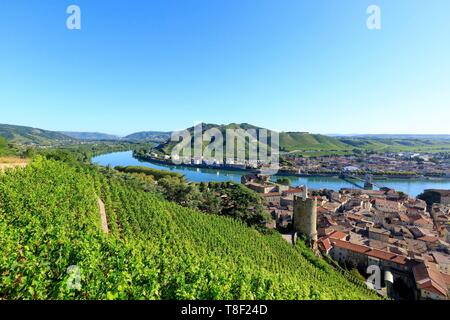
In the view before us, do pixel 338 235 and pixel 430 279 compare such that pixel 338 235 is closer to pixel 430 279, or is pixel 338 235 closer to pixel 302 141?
pixel 430 279

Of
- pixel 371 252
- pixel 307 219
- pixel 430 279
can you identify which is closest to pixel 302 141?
pixel 371 252

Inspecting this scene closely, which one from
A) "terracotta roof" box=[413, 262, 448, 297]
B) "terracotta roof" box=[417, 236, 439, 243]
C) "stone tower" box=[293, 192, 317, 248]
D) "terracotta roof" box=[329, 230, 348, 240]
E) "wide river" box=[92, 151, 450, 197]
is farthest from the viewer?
"wide river" box=[92, 151, 450, 197]

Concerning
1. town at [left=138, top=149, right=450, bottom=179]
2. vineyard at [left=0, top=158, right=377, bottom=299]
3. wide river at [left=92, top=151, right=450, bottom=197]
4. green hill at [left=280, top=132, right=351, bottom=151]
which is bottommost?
wide river at [left=92, top=151, right=450, bottom=197]
